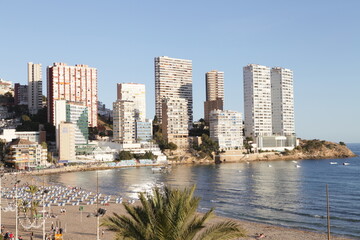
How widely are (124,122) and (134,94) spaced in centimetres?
4226

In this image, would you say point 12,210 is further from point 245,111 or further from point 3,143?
point 245,111

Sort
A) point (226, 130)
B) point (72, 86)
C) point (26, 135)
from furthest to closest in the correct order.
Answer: point (226, 130)
point (72, 86)
point (26, 135)

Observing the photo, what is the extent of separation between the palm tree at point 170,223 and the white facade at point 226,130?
127 m

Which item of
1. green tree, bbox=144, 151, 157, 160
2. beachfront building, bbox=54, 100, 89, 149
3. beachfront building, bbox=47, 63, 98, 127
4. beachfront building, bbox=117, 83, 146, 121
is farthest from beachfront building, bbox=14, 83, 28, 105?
green tree, bbox=144, 151, 157, 160

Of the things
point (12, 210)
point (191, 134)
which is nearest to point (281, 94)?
point (191, 134)

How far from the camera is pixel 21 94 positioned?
506 ft

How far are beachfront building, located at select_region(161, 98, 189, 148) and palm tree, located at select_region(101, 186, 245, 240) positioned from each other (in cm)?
12392

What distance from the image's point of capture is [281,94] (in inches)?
6555

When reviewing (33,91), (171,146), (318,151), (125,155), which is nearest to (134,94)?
(33,91)

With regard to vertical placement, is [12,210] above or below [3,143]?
below

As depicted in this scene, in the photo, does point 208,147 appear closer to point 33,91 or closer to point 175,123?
point 175,123

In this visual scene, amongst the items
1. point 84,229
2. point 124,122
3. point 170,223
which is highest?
point 124,122

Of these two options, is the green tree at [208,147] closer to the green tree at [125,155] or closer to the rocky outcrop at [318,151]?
the green tree at [125,155]

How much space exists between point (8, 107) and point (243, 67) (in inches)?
3727
